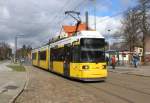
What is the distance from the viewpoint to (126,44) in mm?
84188

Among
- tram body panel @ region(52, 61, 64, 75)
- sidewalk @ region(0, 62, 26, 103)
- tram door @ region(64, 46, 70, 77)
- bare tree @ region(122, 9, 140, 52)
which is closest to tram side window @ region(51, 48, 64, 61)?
tram body panel @ region(52, 61, 64, 75)

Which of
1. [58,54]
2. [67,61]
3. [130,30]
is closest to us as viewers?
[67,61]

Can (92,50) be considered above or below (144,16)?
below

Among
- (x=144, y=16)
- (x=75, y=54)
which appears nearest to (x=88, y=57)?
(x=75, y=54)

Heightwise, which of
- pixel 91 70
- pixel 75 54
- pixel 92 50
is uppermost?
pixel 92 50

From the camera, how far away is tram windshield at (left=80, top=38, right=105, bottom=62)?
25.4 m

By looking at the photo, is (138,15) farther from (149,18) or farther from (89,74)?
(89,74)

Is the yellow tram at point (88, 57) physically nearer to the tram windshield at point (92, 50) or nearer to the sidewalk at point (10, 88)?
the tram windshield at point (92, 50)

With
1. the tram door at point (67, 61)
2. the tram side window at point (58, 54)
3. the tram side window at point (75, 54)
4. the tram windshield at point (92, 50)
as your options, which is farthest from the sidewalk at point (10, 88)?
the tram windshield at point (92, 50)

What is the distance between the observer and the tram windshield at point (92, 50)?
2539 centimetres

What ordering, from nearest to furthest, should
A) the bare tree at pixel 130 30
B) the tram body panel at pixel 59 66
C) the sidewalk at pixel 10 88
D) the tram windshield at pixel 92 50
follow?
the sidewalk at pixel 10 88 < the tram windshield at pixel 92 50 < the tram body panel at pixel 59 66 < the bare tree at pixel 130 30

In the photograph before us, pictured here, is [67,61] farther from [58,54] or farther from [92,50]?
[58,54]

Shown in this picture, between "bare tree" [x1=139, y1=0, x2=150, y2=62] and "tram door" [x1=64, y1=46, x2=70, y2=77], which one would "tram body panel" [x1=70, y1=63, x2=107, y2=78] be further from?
"bare tree" [x1=139, y1=0, x2=150, y2=62]

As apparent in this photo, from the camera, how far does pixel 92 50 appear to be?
25.4m
